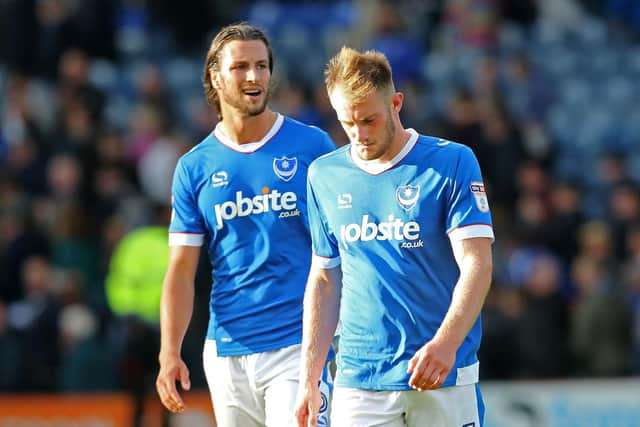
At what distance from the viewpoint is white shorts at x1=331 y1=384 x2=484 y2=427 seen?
5.87 metres

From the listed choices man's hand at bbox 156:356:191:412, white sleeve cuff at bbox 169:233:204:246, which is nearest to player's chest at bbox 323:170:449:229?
white sleeve cuff at bbox 169:233:204:246

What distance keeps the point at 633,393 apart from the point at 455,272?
21.2 feet

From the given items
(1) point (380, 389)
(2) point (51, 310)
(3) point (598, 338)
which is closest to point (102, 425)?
(2) point (51, 310)

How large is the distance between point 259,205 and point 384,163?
1127mm

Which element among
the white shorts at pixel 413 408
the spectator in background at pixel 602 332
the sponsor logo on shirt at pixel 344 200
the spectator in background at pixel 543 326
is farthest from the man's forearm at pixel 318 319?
the spectator in background at pixel 602 332

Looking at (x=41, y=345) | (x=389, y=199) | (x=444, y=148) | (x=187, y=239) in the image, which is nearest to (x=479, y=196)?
(x=444, y=148)

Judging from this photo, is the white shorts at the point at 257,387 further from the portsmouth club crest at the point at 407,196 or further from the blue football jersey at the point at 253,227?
the portsmouth club crest at the point at 407,196

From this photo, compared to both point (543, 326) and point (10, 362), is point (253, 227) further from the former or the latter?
point (10, 362)

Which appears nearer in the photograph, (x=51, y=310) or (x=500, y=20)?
(x=51, y=310)

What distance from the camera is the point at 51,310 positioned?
13688mm

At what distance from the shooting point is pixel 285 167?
7.00 meters

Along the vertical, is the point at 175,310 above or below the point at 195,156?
below

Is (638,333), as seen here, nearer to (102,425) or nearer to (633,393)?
(633,393)

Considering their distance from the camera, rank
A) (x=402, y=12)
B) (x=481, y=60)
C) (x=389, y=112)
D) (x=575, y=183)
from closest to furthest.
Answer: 1. (x=389, y=112)
2. (x=575, y=183)
3. (x=481, y=60)
4. (x=402, y=12)
